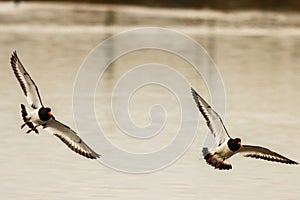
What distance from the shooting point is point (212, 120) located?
A: 7.95 meters

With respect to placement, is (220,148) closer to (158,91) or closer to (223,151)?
(223,151)

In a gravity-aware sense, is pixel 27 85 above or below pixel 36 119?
above

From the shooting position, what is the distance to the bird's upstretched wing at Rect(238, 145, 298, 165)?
25.1 ft

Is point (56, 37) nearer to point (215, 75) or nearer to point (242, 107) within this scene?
point (215, 75)

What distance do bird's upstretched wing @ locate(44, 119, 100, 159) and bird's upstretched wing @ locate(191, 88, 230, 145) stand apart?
773 millimetres

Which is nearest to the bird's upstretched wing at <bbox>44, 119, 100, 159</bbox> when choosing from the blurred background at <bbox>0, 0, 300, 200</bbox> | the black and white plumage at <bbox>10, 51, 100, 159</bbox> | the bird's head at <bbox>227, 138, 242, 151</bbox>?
the black and white plumage at <bbox>10, 51, 100, 159</bbox>

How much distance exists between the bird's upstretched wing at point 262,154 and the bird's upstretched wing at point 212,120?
0.16 metres

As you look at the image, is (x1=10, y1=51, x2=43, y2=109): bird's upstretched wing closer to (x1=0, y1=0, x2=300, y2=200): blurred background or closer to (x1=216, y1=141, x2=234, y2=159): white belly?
(x1=216, y1=141, x2=234, y2=159): white belly

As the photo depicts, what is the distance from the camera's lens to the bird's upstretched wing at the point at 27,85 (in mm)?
7684

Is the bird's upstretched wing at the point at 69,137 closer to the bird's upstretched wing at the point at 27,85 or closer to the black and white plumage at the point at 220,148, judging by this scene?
the bird's upstretched wing at the point at 27,85

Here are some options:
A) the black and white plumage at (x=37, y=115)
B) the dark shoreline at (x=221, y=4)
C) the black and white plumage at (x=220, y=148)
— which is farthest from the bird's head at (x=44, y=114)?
the dark shoreline at (x=221, y=4)

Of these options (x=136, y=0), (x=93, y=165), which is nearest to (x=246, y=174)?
(x=93, y=165)

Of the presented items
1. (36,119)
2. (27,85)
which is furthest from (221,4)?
(36,119)

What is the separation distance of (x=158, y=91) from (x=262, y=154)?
8.08 m
